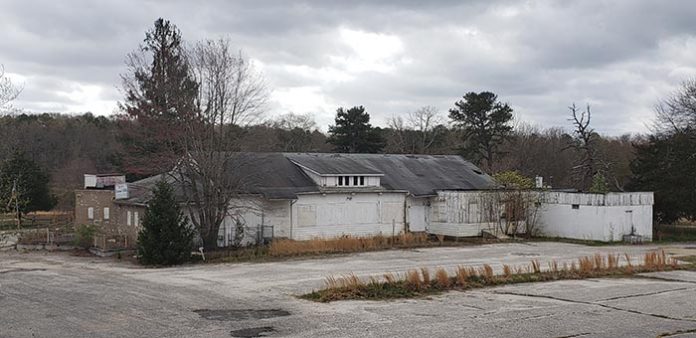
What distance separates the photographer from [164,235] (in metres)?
27.7

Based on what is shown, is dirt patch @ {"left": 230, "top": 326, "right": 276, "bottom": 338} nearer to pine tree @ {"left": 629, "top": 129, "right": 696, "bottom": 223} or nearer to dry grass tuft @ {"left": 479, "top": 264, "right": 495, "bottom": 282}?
dry grass tuft @ {"left": 479, "top": 264, "right": 495, "bottom": 282}

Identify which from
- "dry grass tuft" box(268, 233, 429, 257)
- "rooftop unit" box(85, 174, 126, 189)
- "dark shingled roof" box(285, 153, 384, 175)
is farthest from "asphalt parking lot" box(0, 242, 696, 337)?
"rooftop unit" box(85, 174, 126, 189)

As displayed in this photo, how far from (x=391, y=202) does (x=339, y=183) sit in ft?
10.8

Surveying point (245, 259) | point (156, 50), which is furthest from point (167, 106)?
point (156, 50)

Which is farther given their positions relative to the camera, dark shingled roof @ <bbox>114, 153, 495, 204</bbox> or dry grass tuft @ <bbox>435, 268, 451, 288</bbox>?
dark shingled roof @ <bbox>114, 153, 495, 204</bbox>

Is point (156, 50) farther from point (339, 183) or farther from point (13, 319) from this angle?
point (13, 319)

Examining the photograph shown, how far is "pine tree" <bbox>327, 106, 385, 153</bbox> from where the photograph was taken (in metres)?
66.9

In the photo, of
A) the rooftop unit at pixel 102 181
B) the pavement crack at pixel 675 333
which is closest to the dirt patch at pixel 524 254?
the pavement crack at pixel 675 333

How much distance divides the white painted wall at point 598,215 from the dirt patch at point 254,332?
2862cm

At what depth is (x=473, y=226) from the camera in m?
38.8

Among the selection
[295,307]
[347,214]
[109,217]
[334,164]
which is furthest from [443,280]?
[109,217]

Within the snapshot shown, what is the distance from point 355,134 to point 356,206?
99.7 ft

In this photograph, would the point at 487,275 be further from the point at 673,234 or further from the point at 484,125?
the point at 484,125

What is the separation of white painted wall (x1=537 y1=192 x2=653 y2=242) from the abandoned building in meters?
0.05
